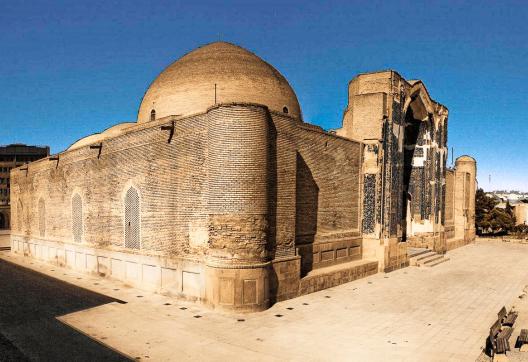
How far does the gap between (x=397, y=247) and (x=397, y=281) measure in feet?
9.36

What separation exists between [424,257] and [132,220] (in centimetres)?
1413

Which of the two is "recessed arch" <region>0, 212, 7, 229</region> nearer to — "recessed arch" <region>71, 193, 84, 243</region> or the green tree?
"recessed arch" <region>71, 193, 84, 243</region>

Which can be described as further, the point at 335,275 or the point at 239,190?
the point at 335,275

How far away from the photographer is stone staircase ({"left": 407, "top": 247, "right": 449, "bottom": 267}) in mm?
18167

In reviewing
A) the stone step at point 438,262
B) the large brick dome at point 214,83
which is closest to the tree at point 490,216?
the stone step at point 438,262

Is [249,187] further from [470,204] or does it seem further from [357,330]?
[470,204]

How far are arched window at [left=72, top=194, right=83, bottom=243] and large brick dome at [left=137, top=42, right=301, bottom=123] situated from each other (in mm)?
4871

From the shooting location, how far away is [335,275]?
517 inches

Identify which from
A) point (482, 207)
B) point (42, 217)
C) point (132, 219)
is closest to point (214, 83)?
point (132, 219)

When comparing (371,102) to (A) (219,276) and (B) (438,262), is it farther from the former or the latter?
(A) (219,276)

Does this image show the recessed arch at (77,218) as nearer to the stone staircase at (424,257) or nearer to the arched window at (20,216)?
the arched window at (20,216)

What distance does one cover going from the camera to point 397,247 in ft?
55.6

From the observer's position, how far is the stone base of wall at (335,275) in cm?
1194

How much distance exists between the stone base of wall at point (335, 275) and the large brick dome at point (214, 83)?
788 centimetres
